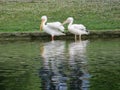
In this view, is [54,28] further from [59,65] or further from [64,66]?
[64,66]

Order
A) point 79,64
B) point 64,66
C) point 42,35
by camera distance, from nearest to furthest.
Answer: point 64,66 < point 79,64 < point 42,35

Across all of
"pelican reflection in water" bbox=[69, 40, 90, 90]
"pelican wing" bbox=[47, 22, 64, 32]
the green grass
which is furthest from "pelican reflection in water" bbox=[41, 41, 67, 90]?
the green grass

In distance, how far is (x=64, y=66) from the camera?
17406 millimetres

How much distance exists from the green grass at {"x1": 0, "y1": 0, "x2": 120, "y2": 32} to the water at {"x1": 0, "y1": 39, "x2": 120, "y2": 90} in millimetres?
4796

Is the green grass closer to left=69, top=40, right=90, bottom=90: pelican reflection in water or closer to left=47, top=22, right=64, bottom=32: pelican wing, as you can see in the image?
left=47, top=22, right=64, bottom=32: pelican wing

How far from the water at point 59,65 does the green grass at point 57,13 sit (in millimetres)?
4796

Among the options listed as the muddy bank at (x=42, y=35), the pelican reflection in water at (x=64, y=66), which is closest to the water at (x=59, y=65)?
the pelican reflection in water at (x=64, y=66)

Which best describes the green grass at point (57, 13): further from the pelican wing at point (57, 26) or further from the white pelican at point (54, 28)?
the pelican wing at point (57, 26)

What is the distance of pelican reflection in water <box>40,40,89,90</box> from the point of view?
14.0 metres

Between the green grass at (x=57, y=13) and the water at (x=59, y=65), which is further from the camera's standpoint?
the green grass at (x=57, y=13)

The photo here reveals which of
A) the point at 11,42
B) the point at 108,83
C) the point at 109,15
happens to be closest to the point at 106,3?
the point at 109,15

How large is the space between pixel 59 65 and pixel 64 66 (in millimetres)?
294

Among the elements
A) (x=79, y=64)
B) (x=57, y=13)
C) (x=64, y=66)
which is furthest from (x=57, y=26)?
(x=64, y=66)

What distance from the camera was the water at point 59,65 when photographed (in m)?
14.1
